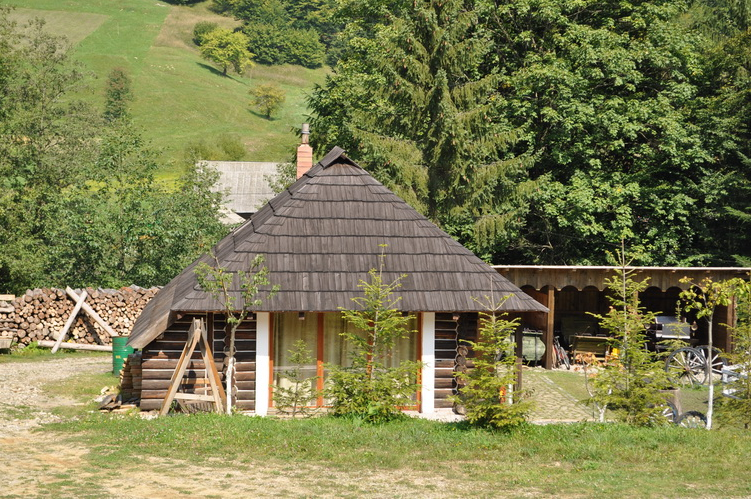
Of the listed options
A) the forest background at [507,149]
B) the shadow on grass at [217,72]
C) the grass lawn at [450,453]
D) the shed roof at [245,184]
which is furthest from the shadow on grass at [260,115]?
the grass lawn at [450,453]

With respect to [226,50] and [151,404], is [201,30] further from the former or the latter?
[151,404]

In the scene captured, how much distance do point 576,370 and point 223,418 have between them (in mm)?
11602

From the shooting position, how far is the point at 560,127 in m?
26.5

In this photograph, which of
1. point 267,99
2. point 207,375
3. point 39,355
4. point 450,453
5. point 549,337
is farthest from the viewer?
point 267,99

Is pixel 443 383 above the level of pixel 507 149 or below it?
below

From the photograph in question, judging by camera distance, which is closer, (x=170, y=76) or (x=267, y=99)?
(x=267, y=99)

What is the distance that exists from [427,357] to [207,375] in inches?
156

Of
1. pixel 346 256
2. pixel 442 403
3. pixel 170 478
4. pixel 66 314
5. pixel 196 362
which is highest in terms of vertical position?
pixel 346 256

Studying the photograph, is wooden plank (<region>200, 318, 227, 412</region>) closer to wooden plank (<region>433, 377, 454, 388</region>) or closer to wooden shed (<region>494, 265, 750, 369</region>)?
wooden plank (<region>433, 377, 454, 388</region>)

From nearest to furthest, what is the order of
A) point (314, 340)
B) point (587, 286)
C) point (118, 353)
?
point (314, 340) → point (118, 353) → point (587, 286)

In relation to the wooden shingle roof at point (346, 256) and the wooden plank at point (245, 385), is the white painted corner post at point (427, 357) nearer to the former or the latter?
the wooden shingle roof at point (346, 256)

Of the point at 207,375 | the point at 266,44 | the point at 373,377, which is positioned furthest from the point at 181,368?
the point at 266,44

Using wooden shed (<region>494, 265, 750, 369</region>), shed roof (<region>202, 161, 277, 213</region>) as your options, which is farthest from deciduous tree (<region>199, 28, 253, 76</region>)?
wooden shed (<region>494, 265, 750, 369</region>)

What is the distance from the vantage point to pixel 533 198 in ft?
86.8
